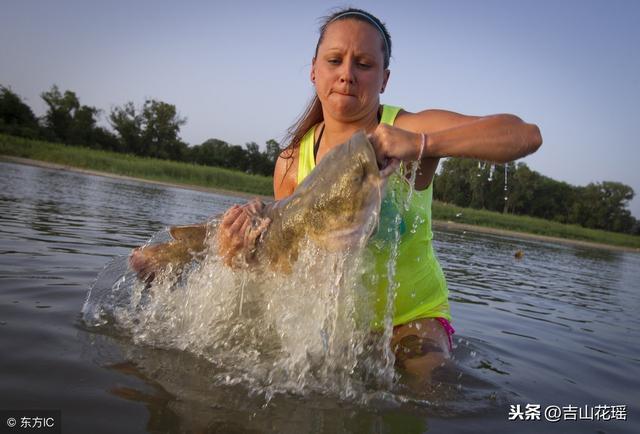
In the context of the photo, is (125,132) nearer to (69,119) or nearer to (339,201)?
(69,119)

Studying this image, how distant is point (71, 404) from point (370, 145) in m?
1.69

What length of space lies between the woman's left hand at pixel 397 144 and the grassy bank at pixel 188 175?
1214 inches

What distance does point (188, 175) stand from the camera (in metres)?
37.4

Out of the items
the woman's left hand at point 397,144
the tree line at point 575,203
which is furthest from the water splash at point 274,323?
the tree line at point 575,203

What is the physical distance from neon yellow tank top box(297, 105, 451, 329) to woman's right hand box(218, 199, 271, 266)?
63 cm

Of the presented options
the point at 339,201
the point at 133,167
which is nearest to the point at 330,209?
the point at 339,201

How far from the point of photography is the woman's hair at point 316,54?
2996 millimetres

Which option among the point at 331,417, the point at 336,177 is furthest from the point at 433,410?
the point at 336,177

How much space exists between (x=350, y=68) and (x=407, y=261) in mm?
1220

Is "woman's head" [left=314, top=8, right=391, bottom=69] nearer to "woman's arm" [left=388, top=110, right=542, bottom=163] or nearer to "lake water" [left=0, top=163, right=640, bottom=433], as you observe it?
"woman's arm" [left=388, top=110, right=542, bottom=163]

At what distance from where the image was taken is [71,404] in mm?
2088

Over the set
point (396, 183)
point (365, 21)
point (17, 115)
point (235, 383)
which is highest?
point (17, 115)

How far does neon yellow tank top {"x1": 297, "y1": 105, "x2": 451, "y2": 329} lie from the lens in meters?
2.80

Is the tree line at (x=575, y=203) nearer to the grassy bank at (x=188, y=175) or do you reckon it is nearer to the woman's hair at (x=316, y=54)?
the grassy bank at (x=188, y=175)
